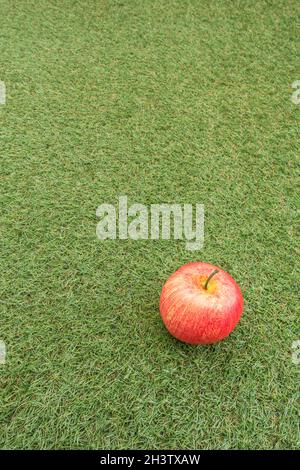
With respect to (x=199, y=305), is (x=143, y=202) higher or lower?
higher

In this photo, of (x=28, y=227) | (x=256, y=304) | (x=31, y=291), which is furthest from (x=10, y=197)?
(x=256, y=304)

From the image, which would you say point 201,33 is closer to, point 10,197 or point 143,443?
point 10,197

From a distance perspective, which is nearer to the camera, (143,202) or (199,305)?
(199,305)
